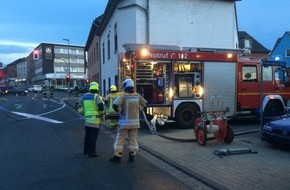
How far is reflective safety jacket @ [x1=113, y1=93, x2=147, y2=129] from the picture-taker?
7938mm

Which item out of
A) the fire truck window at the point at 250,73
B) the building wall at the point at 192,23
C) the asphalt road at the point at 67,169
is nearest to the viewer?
the asphalt road at the point at 67,169

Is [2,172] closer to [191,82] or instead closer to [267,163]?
[267,163]

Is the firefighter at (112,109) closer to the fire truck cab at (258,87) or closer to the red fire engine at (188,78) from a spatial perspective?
the red fire engine at (188,78)

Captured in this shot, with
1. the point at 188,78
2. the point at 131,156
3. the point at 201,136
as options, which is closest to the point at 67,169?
the point at 131,156

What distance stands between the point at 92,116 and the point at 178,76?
18.0ft

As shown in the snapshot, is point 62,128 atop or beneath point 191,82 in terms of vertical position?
beneath

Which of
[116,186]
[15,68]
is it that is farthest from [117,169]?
[15,68]

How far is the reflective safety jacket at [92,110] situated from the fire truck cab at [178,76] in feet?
14.0

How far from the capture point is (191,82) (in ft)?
44.6

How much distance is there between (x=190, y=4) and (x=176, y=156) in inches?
579

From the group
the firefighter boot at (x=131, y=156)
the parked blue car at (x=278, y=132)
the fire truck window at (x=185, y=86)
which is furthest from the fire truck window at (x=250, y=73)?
the firefighter boot at (x=131, y=156)

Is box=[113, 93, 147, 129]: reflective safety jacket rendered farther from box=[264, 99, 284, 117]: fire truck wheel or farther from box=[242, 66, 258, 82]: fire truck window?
box=[264, 99, 284, 117]: fire truck wheel

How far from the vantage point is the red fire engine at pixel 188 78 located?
42.7 ft

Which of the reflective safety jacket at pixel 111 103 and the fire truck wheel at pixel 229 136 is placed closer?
the fire truck wheel at pixel 229 136
